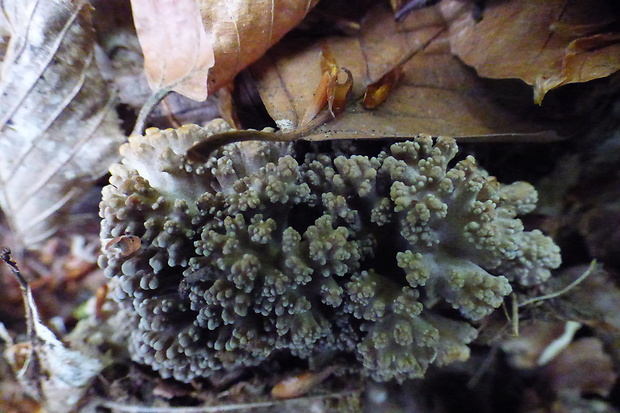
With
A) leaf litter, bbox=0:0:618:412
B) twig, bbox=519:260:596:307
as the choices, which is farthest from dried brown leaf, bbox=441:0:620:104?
twig, bbox=519:260:596:307

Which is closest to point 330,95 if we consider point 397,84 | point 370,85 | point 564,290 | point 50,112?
point 370,85

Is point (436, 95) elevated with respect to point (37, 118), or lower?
lower

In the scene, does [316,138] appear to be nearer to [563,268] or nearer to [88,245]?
[563,268]

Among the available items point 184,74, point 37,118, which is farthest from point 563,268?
point 37,118

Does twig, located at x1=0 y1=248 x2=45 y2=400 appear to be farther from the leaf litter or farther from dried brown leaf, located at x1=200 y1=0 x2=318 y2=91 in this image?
dried brown leaf, located at x1=200 y1=0 x2=318 y2=91

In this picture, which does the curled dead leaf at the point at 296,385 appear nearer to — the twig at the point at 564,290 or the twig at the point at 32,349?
the twig at the point at 564,290

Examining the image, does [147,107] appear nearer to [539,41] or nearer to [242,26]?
[242,26]

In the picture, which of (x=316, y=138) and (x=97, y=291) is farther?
(x=97, y=291)
